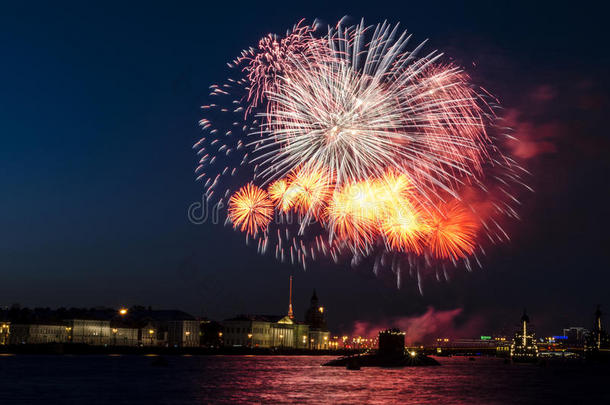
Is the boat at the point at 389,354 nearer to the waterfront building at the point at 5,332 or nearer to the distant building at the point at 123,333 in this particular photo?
the distant building at the point at 123,333

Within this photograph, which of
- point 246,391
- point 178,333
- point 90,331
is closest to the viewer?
point 246,391

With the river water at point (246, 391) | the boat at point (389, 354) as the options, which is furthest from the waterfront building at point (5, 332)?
the river water at point (246, 391)

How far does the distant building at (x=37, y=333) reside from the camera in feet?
533

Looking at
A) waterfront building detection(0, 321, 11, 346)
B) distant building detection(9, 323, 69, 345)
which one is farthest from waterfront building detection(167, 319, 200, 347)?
waterfront building detection(0, 321, 11, 346)

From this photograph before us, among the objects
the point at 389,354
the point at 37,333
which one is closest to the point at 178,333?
the point at 37,333

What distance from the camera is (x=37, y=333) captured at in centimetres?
16500

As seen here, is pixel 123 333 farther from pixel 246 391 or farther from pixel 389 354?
pixel 246 391

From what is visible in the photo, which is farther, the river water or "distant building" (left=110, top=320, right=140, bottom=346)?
"distant building" (left=110, top=320, right=140, bottom=346)

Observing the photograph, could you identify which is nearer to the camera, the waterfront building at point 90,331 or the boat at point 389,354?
the boat at point 389,354

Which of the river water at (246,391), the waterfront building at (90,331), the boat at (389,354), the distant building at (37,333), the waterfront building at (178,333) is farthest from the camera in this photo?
the waterfront building at (178,333)

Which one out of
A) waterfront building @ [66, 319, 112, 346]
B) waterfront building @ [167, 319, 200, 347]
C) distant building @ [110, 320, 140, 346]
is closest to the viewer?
waterfront building @ [66, 319, 112, 346]

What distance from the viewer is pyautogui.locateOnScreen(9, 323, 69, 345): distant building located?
533 ft

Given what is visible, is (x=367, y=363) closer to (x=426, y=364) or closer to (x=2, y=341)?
(x=426, y=364)

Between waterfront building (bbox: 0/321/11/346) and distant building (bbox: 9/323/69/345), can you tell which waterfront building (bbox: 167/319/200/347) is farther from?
waterfront building (bbox: 0/321/11/346)
